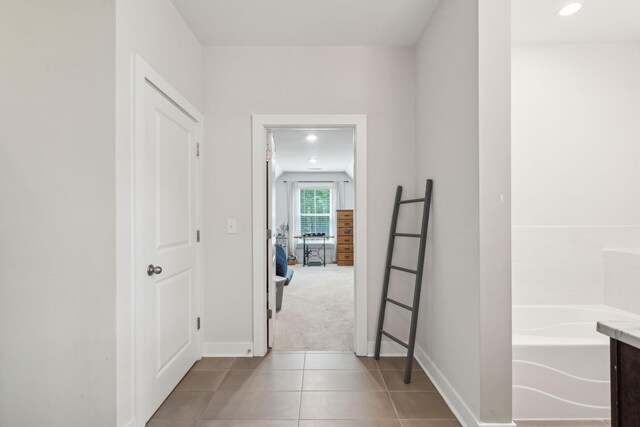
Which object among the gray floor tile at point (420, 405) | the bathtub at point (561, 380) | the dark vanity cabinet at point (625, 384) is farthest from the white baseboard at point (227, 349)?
the dark vanity cabinet at point (625, 384)

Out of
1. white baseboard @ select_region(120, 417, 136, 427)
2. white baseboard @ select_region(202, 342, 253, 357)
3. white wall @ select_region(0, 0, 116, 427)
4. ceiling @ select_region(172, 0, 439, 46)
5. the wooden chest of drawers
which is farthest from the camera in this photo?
the wooden chest of drawers

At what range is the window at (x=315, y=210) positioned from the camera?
8.89 m

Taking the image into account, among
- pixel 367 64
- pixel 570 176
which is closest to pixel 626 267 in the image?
pixel 570 176

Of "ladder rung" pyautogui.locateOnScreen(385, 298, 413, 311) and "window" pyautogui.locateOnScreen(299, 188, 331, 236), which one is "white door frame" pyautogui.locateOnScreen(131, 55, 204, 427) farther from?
"window" pyautogui.locateOnScreen(299, 188, 331, 236)

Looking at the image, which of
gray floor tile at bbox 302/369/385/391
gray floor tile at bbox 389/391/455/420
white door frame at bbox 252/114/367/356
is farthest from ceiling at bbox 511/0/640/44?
gray floor tile at bbox 302/369/385/391

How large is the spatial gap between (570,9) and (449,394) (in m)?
2.54

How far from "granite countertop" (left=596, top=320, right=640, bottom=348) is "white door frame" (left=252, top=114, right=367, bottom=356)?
1836 millimetres

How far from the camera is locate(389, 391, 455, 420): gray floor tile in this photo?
185 centimetres

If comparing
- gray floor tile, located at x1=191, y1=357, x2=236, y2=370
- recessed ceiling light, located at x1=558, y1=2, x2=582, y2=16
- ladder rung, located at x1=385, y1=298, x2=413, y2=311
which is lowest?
gray floor tile, located at x1=191, y1=357, x2=236, y2=370

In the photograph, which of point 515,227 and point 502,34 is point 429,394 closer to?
point 515,227

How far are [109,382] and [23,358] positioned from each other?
1.28ft

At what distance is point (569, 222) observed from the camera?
8.16 feet

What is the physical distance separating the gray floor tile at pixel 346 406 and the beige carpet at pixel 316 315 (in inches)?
29.2

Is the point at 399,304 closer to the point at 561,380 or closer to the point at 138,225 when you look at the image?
the point at 561,380
